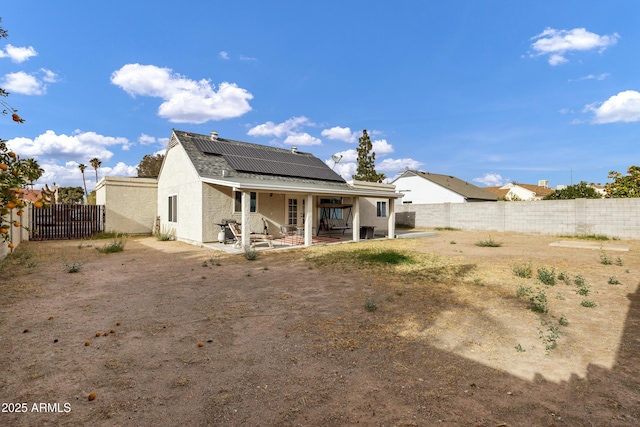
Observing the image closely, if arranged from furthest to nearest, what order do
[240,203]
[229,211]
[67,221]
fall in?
[67,221]
[240,203]
[229,211]

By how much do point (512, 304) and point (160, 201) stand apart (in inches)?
712

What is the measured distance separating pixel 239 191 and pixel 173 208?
563cm

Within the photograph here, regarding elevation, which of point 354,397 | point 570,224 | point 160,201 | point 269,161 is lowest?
point 354,397

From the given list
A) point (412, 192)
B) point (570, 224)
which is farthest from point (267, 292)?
point (412, 192)

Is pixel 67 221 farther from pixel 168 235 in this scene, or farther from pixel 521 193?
pixel 521 193

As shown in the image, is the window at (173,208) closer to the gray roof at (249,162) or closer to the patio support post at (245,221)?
the gray roof at (249,162)

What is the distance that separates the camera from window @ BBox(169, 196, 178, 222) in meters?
16.2

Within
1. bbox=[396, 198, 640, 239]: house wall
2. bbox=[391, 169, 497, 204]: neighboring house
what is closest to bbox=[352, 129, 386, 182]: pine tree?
bbox=[391, 169, 497, 204]: neighboring house

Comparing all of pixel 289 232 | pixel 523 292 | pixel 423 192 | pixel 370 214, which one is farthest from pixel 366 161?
pixel 523 292

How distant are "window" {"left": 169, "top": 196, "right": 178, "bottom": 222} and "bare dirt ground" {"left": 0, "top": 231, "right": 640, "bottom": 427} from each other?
8.72 metres

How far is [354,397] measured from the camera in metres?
2.98

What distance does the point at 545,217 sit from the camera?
61.4ft

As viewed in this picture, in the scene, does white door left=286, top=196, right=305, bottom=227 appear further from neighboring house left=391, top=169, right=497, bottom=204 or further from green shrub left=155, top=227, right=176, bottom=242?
neighboring house left=391, top=169, right=497, bottom=204

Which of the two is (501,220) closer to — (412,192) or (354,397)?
(412,192)
